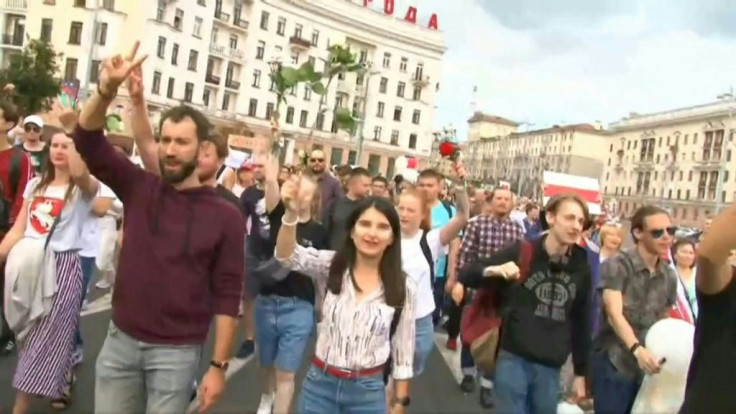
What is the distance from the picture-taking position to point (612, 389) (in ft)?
17.1

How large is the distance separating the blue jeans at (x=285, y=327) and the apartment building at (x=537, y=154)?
10261 cm

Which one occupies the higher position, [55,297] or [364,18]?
[364,18]

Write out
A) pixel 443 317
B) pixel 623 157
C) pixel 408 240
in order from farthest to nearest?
pixel 623 157 → pixel 443 317 → pixel 408 240

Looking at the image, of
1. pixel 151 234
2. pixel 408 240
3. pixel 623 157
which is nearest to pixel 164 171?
pixel 151 234

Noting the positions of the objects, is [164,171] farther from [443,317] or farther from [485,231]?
[443,317]

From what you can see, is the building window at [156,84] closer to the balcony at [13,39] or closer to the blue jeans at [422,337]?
the balcony at [13,39]

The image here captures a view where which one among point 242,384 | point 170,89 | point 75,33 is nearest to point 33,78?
point 75,33

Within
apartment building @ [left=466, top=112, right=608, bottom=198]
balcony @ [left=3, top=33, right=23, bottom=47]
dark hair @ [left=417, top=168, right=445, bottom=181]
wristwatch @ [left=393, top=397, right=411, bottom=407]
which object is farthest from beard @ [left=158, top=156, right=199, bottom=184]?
apartment building @ [left=466, top=112, right=608, bottom=198]

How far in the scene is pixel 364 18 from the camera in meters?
75.9

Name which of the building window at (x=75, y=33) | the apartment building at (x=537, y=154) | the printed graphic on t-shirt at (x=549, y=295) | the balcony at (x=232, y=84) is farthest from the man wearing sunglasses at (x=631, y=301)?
the apartment building at (x=537, y=154)

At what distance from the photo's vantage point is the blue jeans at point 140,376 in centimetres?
354

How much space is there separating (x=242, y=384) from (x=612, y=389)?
11.4ft

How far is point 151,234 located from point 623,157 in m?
127

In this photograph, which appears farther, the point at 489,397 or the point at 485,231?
the point at 485,231
